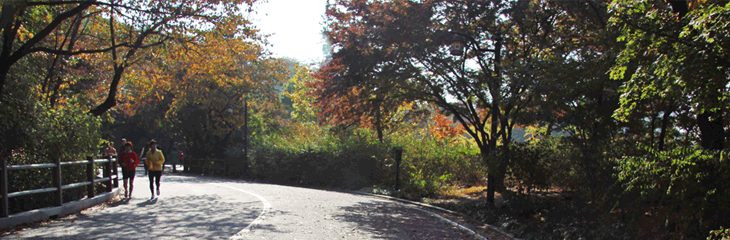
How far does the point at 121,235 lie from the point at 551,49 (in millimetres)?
11676

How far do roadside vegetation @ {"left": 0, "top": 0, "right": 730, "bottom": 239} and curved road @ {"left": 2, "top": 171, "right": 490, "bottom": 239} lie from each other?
1.52 m

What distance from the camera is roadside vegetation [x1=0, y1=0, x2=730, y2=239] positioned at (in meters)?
6.37

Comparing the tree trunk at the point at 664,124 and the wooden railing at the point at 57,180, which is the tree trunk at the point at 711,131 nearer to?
the tree trunk at the point at 664,124

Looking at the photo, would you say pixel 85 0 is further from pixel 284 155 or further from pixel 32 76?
pixel 284 155

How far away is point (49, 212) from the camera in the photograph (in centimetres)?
1030

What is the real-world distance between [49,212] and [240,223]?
4058mm

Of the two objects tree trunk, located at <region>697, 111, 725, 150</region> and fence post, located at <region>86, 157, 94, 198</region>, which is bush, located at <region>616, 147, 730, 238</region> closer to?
tree trunk, located at <region>697, 111, 725, 150</region>

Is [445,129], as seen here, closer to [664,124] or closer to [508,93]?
[508,93]

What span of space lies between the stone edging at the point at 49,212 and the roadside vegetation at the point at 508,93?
1.87ft

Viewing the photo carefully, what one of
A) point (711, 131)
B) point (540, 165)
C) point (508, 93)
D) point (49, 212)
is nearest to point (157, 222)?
point (49, 212)

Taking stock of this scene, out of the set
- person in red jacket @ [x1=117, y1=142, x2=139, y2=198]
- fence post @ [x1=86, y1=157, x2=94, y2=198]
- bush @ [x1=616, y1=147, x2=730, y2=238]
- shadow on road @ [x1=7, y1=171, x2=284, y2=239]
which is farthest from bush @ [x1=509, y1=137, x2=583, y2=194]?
person in red jacket @ [x1=117, y1=142, x2=139, y2=198]

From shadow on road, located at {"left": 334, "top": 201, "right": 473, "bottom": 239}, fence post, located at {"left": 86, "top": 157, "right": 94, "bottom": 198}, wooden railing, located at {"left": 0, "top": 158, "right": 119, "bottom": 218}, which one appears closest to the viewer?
wooden railing, located at {"left": 0, "top": 158, "right": 119, "bottom": 218}

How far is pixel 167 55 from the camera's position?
16.0m

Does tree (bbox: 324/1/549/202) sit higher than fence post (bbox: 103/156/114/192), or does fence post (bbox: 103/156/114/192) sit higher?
tree (bbox: 324/1/549/202)
